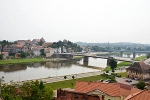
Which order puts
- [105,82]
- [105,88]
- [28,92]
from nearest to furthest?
[28,92] → [105,88] → [105,82]

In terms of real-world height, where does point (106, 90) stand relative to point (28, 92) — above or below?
below

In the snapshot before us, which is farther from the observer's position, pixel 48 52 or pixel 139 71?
pixel 48 52

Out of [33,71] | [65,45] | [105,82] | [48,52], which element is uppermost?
[65,45]

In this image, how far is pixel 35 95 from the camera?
16484mm

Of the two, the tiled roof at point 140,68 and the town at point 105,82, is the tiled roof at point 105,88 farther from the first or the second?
the tiled roof at point 140,68

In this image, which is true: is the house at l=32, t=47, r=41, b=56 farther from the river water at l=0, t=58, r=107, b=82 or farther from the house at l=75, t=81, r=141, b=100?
the house at l=75, t=81, r=141, b=100

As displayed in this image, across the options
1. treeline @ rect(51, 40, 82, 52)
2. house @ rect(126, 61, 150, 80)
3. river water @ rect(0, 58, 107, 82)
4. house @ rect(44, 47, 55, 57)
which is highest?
treeline @ rect(51, 40, 82, 52)

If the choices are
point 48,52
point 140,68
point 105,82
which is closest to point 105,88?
point 105,82

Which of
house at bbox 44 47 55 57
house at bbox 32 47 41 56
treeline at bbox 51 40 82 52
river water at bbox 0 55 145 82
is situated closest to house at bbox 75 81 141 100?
river water at bbox 0 55 145 82

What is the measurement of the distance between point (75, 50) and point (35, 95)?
88829mm

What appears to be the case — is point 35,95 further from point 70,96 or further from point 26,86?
point 70,96

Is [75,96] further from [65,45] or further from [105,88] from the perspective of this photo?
[65,45]

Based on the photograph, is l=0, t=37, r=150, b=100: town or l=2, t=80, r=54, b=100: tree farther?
l=0, t=37, r=150, b=100: town

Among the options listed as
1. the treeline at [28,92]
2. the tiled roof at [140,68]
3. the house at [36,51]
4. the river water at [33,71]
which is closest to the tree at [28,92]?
the treeline at [28,92]
